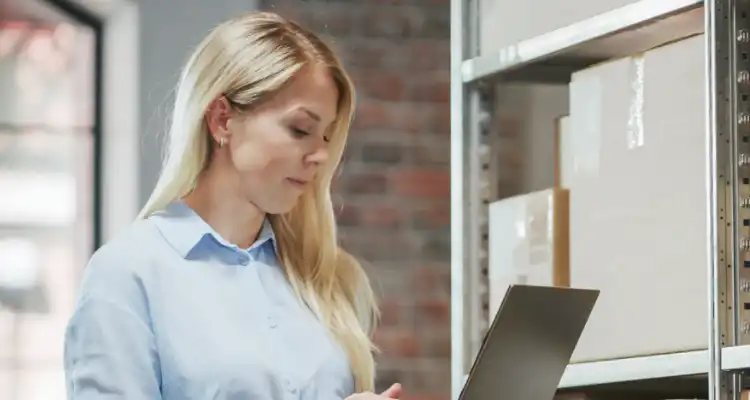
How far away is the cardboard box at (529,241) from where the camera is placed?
2387 millimetres

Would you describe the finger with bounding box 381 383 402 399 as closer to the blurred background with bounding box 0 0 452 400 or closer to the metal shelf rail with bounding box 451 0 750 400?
the metal shelf rail with bounding box 451 0 750 400

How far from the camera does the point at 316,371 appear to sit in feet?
6.77

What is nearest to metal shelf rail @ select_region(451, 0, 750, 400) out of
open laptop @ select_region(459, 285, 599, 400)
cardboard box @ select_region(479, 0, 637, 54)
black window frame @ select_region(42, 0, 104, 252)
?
cardboard box @ select_region(479, 0, 637, 54)

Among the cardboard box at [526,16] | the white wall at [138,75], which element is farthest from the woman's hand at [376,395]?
the white wall at [138,75]

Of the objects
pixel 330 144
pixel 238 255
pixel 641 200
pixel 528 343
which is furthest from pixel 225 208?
pixel 641 200

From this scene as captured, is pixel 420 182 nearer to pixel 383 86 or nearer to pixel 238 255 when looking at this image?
pixel 383 86

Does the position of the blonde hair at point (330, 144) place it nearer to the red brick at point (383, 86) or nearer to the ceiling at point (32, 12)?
the red brick at point (383, 86)

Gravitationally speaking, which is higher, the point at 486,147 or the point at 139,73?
the point at 139,73

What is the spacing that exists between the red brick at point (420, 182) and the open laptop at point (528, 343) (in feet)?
6.95

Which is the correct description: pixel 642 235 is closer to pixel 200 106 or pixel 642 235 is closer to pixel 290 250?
pixel 290 250

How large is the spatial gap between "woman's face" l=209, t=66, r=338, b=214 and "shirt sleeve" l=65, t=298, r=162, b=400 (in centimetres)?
26

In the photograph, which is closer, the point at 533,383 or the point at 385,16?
the point at 533,383

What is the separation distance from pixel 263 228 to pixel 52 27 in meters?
2.20

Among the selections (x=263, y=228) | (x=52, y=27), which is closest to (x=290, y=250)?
(x=263, y=228)
